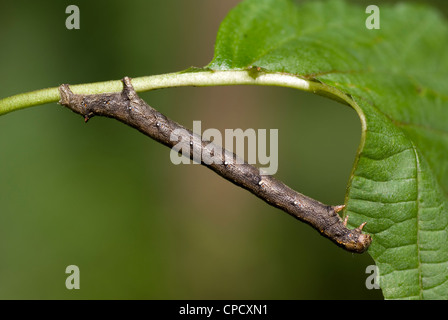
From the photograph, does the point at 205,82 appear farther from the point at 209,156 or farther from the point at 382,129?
the point at 382,129

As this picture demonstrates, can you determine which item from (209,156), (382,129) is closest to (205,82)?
(209,156)

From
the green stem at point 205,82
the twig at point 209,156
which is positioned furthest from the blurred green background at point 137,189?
the green stem at point 205,82

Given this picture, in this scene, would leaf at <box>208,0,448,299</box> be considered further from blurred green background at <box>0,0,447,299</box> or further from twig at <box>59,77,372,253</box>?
blurred green background at <box>0,0,447,299</box>

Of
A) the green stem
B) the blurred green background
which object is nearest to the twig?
the green stem

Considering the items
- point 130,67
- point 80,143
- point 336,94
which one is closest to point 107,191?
point 80,143

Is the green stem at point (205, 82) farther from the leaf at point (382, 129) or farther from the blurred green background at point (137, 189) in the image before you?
the blurred green background at point (137, 189)

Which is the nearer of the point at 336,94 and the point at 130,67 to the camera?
the point at 336,94

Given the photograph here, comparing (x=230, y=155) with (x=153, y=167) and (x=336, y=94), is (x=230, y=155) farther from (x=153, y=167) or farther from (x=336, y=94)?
(x=153, y=167)
